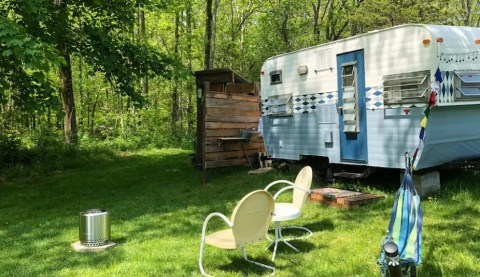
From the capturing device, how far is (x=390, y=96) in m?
7.27

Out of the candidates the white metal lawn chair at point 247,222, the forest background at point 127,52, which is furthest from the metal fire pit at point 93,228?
the forest background at point 127,52

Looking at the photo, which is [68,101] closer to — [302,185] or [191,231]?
[191,231]

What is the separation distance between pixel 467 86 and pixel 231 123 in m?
5.54

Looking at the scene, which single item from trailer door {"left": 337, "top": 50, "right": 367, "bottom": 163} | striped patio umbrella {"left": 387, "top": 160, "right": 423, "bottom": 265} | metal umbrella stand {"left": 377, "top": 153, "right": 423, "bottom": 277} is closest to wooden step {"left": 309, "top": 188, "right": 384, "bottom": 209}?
trailer door {"left": 337, "top": 50, "right": 367, "bottom": 163}

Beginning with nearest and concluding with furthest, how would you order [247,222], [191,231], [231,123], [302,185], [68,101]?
[247,222] < [302,185] < [191,231] < [231,123] < [68,101]

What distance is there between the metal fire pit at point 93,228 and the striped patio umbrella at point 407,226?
3.71 m

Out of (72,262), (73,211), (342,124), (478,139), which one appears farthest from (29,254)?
(478,139)

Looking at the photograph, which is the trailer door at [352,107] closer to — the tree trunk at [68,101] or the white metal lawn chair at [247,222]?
the white metal lawn chair at [247,222]

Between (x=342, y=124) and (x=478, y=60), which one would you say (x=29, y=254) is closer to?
(x=342, y=124)

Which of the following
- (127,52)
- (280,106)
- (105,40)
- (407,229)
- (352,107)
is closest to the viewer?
(407,229)

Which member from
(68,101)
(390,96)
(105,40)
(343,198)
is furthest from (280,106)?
(68,101)

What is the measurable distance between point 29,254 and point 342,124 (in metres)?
5.66

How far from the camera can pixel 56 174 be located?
12.9m

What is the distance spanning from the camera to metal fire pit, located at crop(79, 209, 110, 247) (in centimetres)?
566
